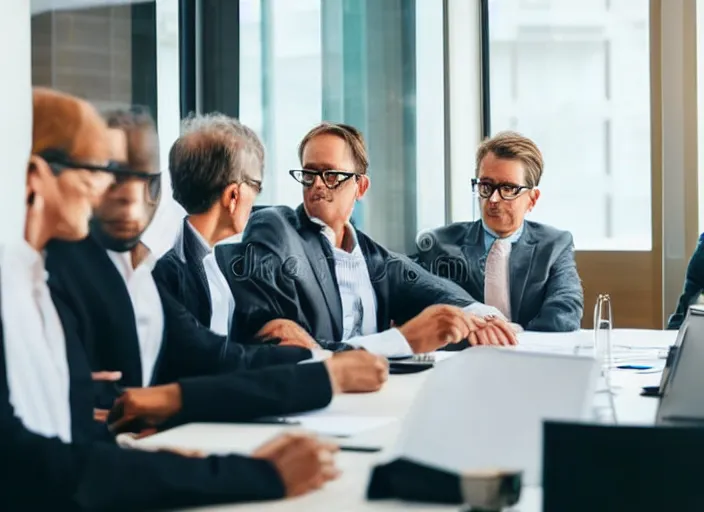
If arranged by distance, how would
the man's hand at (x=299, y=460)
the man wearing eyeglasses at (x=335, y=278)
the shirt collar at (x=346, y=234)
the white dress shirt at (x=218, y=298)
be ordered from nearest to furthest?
the man's hand at (x=299, y=460) → the white dress shirt at (x=218, y=298) → the man wearing eyeglasses at (x=335, y=278) → the shirt collar at (x=346, y=234)

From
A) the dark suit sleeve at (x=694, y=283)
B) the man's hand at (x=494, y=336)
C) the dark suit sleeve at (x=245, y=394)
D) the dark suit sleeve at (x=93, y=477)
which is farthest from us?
the dark suit sleeve at (x=694, y=283)

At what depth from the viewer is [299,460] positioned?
1620 millimetres

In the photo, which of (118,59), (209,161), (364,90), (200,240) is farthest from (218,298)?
(364,90)

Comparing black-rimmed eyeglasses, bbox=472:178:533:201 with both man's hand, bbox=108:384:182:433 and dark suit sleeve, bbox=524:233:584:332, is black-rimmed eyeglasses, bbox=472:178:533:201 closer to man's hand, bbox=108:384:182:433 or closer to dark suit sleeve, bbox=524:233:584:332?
dark suit sleeve, bbox=524:233:584:332

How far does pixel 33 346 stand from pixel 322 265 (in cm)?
233

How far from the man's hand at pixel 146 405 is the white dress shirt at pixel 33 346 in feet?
1.10

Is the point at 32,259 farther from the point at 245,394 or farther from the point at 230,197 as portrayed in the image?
the point at 230,197

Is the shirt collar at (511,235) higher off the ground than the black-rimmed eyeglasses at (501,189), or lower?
lower

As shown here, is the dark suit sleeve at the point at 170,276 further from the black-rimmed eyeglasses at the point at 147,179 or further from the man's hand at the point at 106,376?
the man's hand at the point at 106,376

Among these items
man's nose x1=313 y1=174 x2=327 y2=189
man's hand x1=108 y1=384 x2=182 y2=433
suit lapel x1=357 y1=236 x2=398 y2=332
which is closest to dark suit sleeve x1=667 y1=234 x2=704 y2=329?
suit lapel x1=357 y1=236 x2=398 y2=332

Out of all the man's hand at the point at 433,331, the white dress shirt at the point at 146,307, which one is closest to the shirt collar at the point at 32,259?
the white dress shirt at the point at 146,307

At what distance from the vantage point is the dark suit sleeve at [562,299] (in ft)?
14.6

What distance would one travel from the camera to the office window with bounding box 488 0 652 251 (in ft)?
18.6

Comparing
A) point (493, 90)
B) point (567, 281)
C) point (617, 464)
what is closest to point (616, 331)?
point (567, 281)
